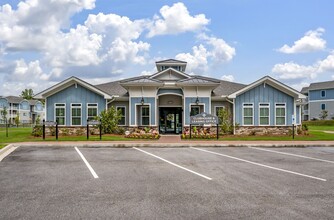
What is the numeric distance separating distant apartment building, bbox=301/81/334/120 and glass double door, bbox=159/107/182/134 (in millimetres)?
48128

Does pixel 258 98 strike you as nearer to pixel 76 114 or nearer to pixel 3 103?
pixel 76 114

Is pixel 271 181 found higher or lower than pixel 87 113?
lower

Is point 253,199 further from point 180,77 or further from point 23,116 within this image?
point 23,116

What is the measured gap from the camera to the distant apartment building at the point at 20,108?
3409 inches

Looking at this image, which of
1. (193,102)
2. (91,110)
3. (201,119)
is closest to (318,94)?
(193,102)

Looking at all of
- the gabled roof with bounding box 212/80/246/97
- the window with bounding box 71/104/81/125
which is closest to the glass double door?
the gabled roof with bounding box 212/80/246/97

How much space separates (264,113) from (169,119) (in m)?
8.19

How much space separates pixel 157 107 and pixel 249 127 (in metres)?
7.81

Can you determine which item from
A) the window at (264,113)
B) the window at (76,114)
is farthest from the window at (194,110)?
the window at (76,114)

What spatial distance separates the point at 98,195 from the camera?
7.43 meters

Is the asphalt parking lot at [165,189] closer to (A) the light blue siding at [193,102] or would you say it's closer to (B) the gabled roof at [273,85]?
(A) the light blue siding at [193,102]

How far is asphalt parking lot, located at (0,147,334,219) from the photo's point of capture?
6184mm

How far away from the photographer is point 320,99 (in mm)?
69438

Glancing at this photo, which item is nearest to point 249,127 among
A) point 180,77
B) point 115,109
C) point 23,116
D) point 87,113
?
point 180,77
